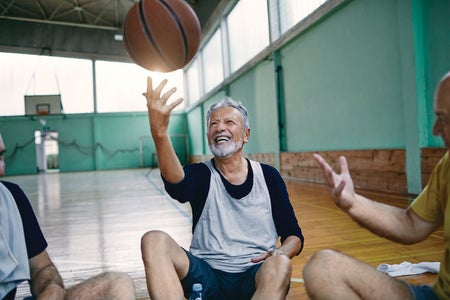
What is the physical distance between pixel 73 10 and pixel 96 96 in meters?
4.26

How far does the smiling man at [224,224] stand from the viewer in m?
1.48

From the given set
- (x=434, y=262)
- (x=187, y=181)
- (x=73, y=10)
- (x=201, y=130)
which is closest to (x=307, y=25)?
(x=434, y=262)

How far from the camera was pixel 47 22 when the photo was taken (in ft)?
54.9

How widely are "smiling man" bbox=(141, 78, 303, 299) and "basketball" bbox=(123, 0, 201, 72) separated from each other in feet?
1.76

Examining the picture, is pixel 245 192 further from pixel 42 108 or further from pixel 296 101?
pixel 42 108

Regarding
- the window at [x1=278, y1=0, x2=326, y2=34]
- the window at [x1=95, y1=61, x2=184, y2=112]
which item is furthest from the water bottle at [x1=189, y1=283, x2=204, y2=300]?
the window at [x1=95, y1=61, x2=184, y2=112]

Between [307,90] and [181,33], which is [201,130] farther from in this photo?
[181,33]

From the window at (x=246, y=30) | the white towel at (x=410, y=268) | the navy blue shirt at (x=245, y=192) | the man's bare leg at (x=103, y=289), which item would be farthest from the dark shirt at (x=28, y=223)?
the window at (x=246, y=30)

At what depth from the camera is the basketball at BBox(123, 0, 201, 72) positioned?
212 cm

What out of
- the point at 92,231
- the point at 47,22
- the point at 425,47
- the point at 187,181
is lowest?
the point at 92,231

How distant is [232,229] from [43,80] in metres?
18.9

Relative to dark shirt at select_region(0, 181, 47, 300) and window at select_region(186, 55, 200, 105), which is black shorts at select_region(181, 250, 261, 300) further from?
window at select_region(186, 55, 200, 105)

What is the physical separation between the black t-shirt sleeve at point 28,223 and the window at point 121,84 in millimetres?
17375

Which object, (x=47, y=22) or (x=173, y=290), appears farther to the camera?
(x=47, y=22)
